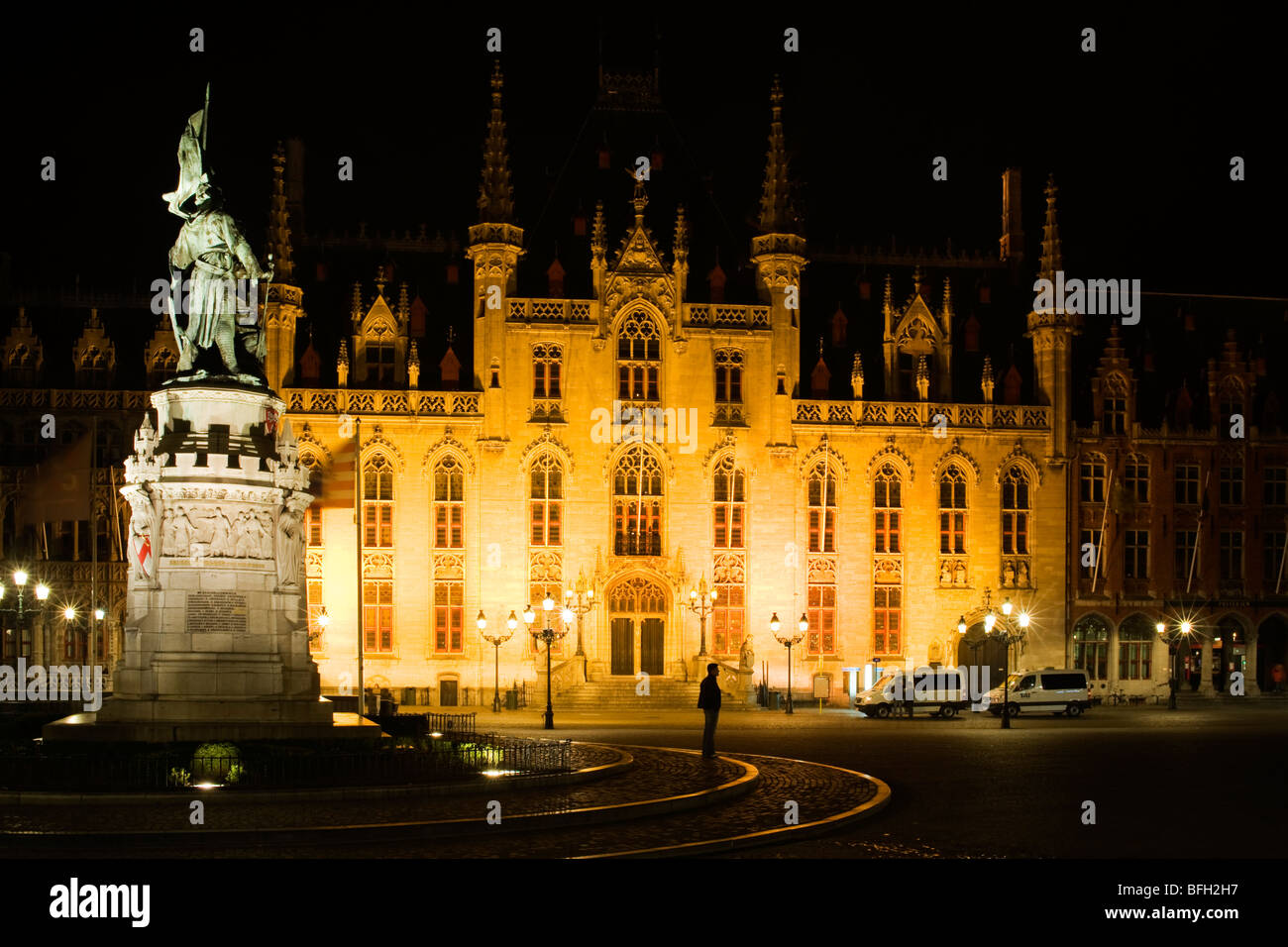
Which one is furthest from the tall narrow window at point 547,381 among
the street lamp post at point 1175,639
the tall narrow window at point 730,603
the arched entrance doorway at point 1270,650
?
the arched entrance doorway at point 1270,650

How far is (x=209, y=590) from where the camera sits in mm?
25609

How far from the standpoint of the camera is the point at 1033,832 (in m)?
19.3

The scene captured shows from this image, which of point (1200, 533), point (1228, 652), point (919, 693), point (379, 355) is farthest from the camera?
point (1228, 652)

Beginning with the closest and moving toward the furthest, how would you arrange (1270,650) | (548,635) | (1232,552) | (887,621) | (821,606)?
(548,635), (821,606), (887,621), (1232,552), (1270,650)

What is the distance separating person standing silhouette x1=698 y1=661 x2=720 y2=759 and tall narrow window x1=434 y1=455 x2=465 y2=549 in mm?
28058

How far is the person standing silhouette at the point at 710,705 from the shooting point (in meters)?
27.4

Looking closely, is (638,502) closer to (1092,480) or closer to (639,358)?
(639,358)

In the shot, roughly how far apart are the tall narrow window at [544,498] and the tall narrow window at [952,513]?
14.2 meters

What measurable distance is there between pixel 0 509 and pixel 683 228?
86.1 ft

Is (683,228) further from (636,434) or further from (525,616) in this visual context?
(525,616)

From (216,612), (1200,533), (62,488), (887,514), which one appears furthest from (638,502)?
(216,612)

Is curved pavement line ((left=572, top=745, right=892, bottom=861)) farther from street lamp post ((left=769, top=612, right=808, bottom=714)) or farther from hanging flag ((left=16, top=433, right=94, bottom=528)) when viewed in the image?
street lamp post ((left=769, top=612, right=808, bottom=714))

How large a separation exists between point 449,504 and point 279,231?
11663mm

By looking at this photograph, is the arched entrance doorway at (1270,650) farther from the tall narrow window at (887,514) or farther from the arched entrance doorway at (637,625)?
the arched entrance doorway at (637,625)
